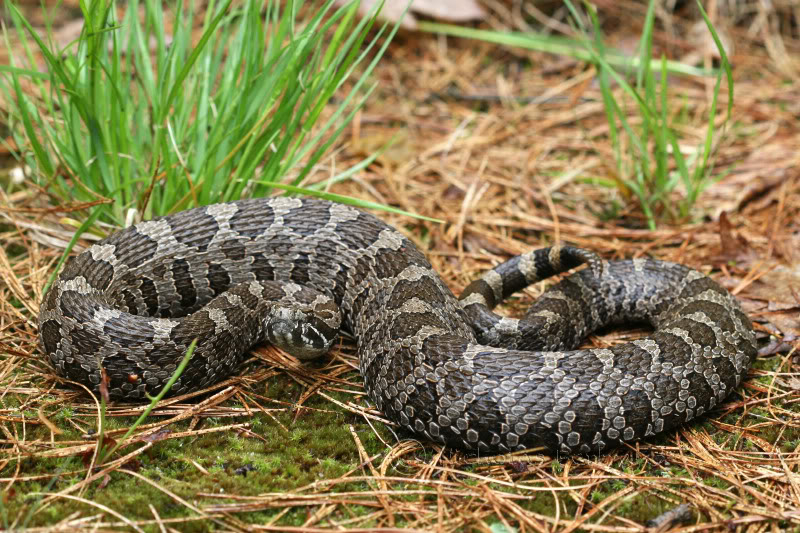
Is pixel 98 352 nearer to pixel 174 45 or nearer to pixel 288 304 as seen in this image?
pixel 288 304

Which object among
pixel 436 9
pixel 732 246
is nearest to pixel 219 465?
pixel 732 246

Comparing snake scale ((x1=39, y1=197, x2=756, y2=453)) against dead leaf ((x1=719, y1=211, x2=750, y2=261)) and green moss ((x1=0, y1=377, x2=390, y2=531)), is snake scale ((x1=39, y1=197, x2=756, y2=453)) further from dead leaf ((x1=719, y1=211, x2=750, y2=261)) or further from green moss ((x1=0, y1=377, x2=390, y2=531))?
dead leaf ((x1=719, y1=211, x2=750, y2=261))

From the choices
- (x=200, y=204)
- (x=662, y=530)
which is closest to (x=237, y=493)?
(x=662, y=530)

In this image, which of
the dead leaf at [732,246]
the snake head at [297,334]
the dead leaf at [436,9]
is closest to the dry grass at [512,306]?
the dead leaf at [732,246]

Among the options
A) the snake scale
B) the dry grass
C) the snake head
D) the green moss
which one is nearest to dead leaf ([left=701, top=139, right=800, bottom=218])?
the dry grass

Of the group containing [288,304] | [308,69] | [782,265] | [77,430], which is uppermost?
[308,69]
